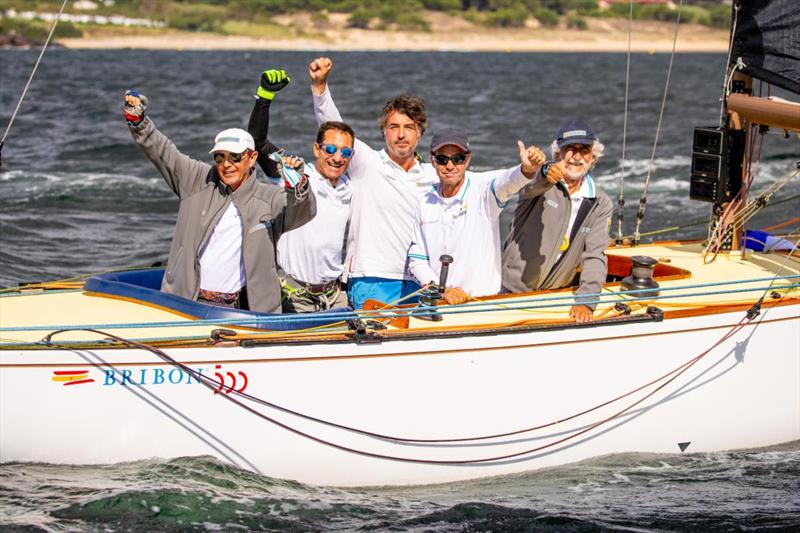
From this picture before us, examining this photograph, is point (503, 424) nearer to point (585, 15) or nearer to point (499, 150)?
point (499, 150)

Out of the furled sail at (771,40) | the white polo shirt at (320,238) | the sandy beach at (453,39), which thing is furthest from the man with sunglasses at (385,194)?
the sandy beach at (453,39)

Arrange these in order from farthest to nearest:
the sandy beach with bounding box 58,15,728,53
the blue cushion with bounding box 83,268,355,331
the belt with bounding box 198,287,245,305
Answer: the sandy beach with bounding box 58,15,728,53 < the belt with bounding box 198,287,245,305 < the blue cushion with bounding box 83,268,355,331

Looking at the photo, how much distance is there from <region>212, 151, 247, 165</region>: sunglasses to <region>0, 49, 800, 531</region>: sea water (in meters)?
1.71

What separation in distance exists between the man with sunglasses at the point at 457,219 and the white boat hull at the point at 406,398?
0.56 meters

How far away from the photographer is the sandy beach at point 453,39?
107938mm

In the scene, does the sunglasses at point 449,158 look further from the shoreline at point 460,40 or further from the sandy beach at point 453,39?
the sandy beach at point 453,39

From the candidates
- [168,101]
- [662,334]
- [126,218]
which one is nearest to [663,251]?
[662,334]

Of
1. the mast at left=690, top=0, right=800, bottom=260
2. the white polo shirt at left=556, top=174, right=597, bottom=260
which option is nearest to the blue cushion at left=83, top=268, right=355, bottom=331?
the white polo shirt at left=556, top=174, right=597, bottom=260

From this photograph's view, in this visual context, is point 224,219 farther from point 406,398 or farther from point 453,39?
point 453,39

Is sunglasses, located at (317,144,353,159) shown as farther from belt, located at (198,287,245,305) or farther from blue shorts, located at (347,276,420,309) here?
belt, located at (198,287,245,305)

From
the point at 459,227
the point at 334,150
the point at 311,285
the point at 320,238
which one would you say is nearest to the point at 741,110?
the point at 459,227

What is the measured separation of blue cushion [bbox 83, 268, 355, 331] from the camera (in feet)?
20.9

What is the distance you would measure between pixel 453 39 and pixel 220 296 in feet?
361

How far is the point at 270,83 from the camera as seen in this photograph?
6605mm
